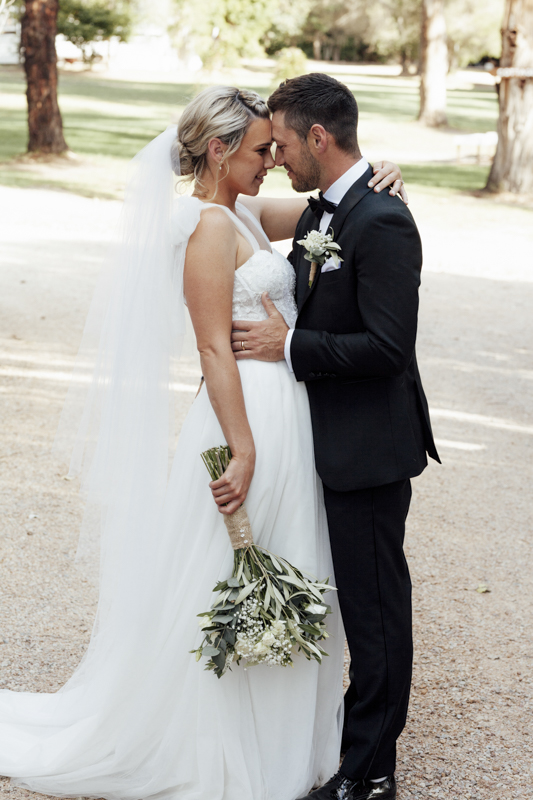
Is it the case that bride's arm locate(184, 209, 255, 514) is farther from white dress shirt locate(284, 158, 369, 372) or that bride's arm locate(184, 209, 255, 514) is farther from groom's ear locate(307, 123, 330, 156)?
groom's ear locate(307, 123, 330, 156)

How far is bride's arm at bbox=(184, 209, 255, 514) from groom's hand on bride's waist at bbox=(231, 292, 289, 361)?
0.07 metres

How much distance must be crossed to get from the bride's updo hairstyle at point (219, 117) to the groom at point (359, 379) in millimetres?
81

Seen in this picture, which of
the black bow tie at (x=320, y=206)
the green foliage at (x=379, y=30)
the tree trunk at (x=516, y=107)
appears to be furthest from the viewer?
the green foliage at (x=379, y=30)

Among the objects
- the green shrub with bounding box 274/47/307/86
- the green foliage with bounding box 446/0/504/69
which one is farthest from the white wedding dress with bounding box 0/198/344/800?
the green foliage with bounding box 446/0/504/69

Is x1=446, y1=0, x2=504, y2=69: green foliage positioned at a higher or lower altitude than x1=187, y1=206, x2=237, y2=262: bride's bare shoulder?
higher

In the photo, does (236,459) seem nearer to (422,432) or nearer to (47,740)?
(422,432)

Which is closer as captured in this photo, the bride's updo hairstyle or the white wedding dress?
the bride's updo hairstyle

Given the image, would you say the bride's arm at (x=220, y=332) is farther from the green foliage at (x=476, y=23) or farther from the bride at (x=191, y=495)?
the green foliage at (x=476, y=23)

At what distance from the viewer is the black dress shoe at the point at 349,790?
9.35ft

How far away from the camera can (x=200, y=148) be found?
277 centimetres

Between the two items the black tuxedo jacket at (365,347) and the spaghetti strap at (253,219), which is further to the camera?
the spaghetti strap at (253,219)

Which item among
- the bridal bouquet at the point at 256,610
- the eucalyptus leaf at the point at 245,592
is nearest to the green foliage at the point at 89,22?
the bridal bouquet at the point at 256,610

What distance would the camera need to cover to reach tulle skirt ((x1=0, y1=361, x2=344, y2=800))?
2.85 m

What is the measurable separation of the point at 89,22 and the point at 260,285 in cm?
5408
